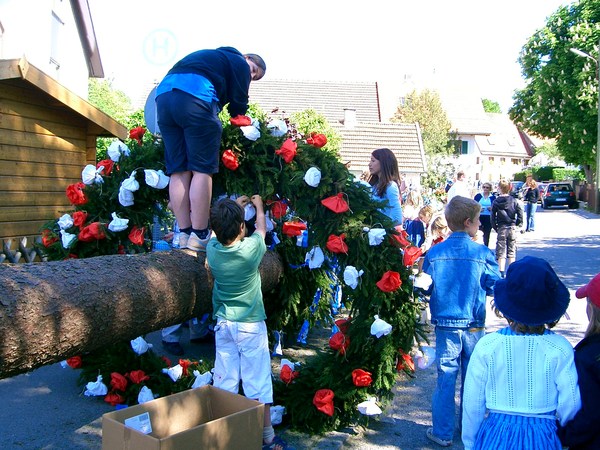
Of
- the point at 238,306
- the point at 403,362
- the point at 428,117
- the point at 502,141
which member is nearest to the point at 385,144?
the point at 428,117

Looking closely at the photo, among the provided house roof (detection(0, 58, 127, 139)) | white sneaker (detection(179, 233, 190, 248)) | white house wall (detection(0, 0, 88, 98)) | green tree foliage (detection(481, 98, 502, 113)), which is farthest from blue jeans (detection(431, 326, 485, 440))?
green tree foliage (detection(481, 98, 502, 113))

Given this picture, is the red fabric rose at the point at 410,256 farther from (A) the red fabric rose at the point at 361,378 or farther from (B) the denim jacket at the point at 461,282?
(A) the red fabric rose at the point at 361,378

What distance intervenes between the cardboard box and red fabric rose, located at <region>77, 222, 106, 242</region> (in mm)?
1801

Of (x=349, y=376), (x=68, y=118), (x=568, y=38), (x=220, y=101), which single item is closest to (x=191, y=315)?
(x=349, y=376)

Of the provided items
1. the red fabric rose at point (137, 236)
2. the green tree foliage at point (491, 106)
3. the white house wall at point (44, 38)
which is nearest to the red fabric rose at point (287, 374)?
the red fabric rose at point (137, 236)

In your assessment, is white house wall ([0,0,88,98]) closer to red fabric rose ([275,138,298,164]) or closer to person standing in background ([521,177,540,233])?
red fabric rose ([275,138,298,164])

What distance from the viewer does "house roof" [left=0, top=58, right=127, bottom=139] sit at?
27.9 feet

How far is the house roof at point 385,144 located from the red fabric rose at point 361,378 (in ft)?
78.3

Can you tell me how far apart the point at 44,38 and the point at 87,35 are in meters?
4.11

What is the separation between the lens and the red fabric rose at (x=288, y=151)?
4.75 meters

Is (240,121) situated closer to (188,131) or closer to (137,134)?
(188,131)

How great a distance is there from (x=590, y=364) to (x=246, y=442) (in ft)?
5.67

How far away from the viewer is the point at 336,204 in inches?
181

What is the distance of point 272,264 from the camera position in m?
5.36
